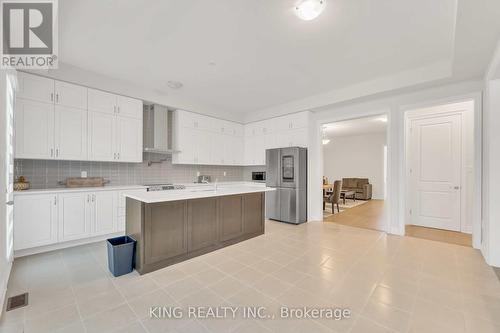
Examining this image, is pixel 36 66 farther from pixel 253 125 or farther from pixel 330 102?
pixel 330 102

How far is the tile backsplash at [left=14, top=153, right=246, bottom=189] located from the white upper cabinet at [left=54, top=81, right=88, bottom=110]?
3.28ft

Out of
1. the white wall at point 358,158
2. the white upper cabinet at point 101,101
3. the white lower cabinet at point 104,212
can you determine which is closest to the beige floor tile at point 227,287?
the white lower cabinet at point 104,212

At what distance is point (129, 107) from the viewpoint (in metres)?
4.12

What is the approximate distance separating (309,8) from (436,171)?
446 cm

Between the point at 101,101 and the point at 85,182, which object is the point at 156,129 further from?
the point at 85,182

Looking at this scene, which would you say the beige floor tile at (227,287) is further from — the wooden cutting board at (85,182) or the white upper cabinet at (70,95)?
the white upper cabinet at (70,95)

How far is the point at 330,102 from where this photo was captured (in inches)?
175

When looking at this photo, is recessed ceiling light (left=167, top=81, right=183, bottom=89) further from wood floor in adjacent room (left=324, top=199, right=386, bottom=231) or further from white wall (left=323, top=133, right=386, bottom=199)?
white wall (left=323, top=133, right=386, bottom=199)

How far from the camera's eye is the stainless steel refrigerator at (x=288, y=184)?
15.7ft

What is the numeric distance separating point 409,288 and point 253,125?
485cm

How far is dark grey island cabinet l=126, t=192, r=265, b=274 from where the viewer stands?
2.52 meters

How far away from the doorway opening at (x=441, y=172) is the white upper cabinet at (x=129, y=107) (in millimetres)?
5079

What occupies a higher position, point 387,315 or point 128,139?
point 128,139

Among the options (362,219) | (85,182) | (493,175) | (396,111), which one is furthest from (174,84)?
(362,219)
